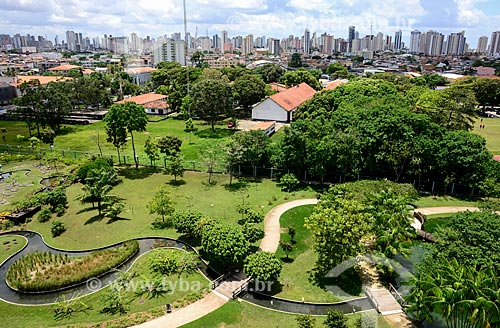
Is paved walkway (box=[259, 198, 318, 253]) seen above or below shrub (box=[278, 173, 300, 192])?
below

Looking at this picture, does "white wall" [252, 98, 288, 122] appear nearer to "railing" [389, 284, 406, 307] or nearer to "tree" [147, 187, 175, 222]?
"tree" [147, 187, 175, 222]

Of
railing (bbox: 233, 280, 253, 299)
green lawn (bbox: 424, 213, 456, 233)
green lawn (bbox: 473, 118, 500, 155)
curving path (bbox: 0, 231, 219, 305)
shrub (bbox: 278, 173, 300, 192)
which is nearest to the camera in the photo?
railing (bbox: 233, 280, 253, 299)

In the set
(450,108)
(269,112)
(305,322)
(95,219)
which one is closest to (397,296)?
(305,322)

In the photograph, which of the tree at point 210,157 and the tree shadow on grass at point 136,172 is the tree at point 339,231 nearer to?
the tree at point 210,157

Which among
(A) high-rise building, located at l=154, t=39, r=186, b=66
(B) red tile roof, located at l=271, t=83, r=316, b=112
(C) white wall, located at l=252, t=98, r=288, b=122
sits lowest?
(C) white wall, located at l=252, t=98, r=288, b=122

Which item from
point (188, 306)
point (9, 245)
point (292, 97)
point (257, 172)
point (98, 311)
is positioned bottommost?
point (9, 245)

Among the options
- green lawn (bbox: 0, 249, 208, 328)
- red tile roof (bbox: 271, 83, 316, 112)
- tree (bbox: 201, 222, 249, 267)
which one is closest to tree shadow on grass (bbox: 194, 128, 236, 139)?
red tile roof (bbox: 271, 83, 316, 112)

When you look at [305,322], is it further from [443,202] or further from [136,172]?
[136,172]

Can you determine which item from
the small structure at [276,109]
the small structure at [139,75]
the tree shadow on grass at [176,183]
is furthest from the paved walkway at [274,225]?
the small structure at [139,75]
